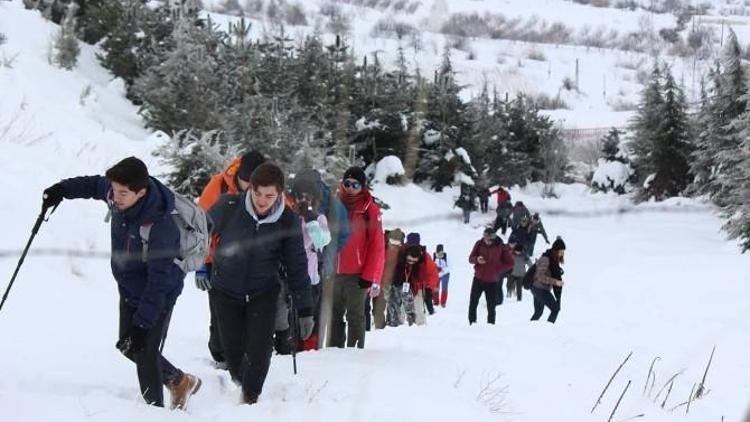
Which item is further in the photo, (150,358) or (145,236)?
(150,358)

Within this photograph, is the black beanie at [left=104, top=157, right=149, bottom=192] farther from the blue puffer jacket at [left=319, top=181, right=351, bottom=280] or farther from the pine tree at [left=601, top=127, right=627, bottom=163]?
the pine tree at [left=601, top=127, right=627, bottom=163]

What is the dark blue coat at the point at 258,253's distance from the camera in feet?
14.7

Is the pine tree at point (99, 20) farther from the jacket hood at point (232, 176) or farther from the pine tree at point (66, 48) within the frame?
the jacket hood at point (232, 176)

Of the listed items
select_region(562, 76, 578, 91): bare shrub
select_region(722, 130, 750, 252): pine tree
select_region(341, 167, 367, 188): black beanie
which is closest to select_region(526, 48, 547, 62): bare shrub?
select_region(562, 76, 578, 91): bare shrub

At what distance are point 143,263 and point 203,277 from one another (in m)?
1.00

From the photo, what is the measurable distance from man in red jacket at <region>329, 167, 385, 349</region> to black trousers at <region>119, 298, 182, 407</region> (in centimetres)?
235

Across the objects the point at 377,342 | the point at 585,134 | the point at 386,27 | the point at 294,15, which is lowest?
the point at 585,134

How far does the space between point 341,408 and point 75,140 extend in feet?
40.3

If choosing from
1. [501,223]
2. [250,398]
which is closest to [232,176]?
[250,398]

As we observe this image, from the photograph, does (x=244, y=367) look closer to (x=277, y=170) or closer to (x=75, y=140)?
(x=277, y=170)

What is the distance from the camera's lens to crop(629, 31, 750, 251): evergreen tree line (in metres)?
28.8

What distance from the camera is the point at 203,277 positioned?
503 centimetres

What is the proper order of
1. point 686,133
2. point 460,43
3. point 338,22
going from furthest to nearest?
1. point 460,43
2. point 338,22
3. point 686,133

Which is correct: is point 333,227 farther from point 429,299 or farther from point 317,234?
point 429,299
